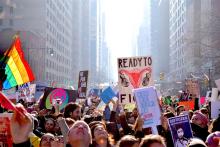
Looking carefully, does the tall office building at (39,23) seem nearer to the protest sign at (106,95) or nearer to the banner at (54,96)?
the banner at (54,96)

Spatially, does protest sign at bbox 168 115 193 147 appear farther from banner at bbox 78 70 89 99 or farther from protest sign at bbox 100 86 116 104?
banner at bbox 78 70 89 99

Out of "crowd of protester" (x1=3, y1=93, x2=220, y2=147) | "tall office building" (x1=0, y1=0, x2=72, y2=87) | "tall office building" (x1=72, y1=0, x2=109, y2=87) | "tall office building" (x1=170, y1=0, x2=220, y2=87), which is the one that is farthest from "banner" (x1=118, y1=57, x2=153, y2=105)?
"tall office building" (x1=72, y1=0, x2=109, y2=87)

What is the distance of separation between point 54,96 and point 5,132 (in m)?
7.88

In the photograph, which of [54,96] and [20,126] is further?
[54,96]

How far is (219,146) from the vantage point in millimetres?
5020

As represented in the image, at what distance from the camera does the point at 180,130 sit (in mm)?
6926

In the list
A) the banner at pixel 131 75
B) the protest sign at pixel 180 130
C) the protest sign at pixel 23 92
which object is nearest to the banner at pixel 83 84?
the protest sign at pixel 23 92

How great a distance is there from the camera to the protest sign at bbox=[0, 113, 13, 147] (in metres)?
5.57

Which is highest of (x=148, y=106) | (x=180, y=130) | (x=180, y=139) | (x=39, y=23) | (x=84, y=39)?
(x=84, y=39)

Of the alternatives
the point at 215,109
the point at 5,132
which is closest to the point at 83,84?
the point at 215,109

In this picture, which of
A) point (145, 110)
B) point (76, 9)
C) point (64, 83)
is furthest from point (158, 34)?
point (145, 110)

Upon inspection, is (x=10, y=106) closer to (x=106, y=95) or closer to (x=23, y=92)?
(x=106, y=95)

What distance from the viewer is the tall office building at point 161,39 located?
124125 mm

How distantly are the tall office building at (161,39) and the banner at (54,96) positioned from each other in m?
103
